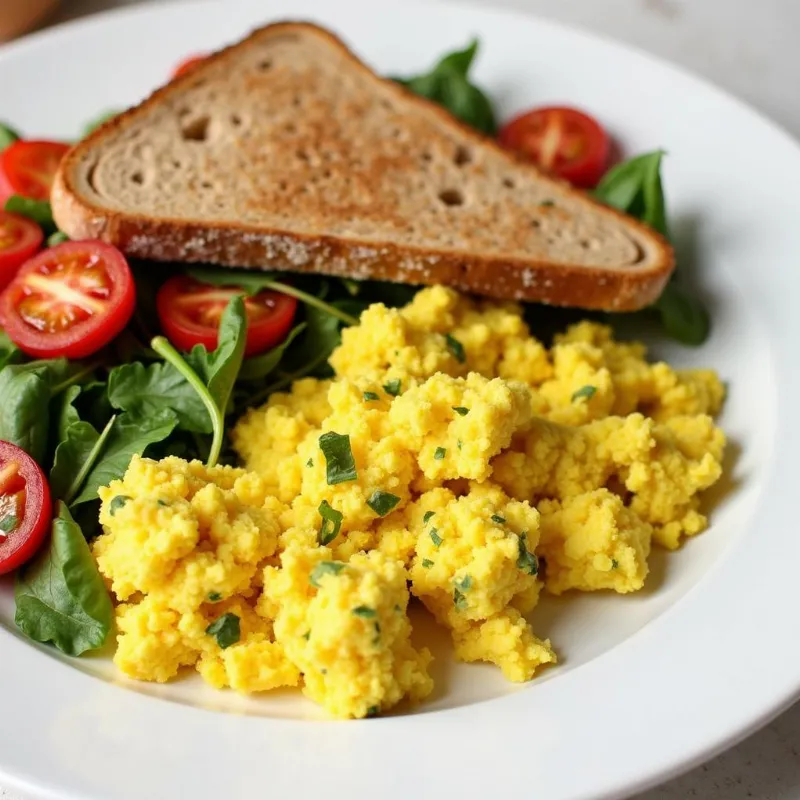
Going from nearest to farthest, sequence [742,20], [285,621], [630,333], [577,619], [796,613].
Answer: [285,621]
[796,613]
[577,619]
[630,333]
[742,20]

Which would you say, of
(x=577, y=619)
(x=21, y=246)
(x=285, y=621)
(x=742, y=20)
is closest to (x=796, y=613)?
(x=577, y=619)

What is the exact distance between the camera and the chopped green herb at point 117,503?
212 centimetres

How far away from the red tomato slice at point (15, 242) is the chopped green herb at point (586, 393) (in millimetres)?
1678

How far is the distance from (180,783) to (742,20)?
4407 mm

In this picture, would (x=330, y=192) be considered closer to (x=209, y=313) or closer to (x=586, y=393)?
(x=209, y=313)

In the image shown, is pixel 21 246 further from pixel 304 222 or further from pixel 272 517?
pixel 272 517

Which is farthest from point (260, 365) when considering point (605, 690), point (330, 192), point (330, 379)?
point (605, 690)

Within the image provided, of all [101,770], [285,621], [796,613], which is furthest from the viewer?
[796,613]

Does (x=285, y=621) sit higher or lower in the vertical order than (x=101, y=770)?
higher

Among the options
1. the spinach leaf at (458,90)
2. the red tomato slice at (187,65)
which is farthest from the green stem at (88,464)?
the spinach leaf at (458,90)

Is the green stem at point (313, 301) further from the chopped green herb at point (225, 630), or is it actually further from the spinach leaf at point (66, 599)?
the chopped green herb at point (225, 630)

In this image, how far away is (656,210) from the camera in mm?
3260

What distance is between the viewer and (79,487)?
2529 millimetres

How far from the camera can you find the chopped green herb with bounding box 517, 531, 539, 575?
2195 millimetres
